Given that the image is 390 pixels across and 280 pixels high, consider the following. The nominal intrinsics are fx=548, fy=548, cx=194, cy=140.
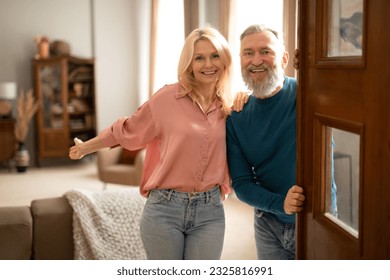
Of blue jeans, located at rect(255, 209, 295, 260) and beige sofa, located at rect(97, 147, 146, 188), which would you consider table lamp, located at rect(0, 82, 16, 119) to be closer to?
beige sofa, located at rect(97, 147, 146, 188)

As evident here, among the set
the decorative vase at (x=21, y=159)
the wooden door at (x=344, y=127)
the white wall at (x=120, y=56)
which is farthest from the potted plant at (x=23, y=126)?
the wooden door at (x=344, y=127)

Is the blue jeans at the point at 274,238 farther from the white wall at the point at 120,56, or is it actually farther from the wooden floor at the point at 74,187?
the white wall at the point at 120,56

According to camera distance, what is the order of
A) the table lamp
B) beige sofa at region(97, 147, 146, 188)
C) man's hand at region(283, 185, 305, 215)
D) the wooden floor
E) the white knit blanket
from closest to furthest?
1. man's hand at region(283, 185, 305, 215)
2. the white knit blanket
3. the wooden floor
4. beige sofa at region(97, 147, 146, 188)
5. the table lamp

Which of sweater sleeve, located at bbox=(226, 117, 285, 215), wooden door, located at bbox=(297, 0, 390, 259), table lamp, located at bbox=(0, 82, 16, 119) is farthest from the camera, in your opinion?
table lamp, located at bbox=(0, 82, 16, 119)

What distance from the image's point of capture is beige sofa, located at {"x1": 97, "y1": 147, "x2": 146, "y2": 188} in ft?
12.5

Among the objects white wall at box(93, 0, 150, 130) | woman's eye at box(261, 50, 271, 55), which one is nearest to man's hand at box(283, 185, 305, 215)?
woman's eye at box(261, 50, 271, 55)

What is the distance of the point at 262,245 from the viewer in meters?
1.43

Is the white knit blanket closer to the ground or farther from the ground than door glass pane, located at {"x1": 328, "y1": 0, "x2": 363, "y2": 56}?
closer to the ground

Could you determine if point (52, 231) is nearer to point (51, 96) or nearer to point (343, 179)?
point (343, 179)

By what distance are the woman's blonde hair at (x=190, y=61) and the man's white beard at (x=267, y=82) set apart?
0.19 feet

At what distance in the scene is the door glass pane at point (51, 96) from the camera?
207 inches

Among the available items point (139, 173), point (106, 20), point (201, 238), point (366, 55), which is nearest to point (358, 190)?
point (366, 55)

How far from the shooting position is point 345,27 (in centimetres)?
93

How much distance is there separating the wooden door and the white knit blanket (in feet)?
3.09
